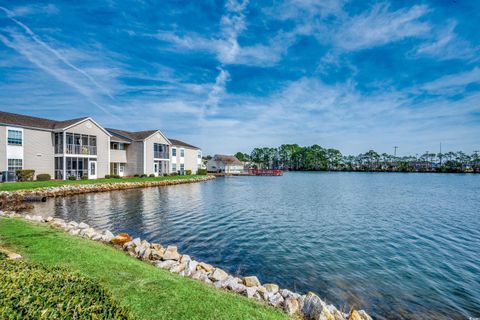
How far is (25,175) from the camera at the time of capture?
81.6 ft

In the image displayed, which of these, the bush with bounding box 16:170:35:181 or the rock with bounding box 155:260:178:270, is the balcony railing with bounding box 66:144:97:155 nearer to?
the bush with bounding box 16:170:35:181

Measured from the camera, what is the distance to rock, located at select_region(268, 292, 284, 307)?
203 inches

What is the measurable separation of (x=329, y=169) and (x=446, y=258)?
119 meters

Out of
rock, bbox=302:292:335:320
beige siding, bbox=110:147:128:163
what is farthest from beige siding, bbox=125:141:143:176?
rock, bbox=302:292:335:320

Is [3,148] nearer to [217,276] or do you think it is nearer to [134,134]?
[134,134]

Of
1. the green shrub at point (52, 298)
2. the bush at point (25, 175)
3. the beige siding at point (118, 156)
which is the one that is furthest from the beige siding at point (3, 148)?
the green shrub at point (52, 298)

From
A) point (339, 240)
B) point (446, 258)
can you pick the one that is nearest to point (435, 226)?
point (446, 258)

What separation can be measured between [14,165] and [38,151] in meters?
A: 2.63

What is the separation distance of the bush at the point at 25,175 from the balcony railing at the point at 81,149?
13.5 feet

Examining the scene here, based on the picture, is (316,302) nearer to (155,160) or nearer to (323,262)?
(323,262)

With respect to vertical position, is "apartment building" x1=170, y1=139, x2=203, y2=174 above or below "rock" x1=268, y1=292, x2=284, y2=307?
above

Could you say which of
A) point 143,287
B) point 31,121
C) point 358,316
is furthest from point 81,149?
point 358,316

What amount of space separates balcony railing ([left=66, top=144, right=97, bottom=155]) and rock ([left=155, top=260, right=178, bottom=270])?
91.3 feet

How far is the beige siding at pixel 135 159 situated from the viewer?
3838 cm
